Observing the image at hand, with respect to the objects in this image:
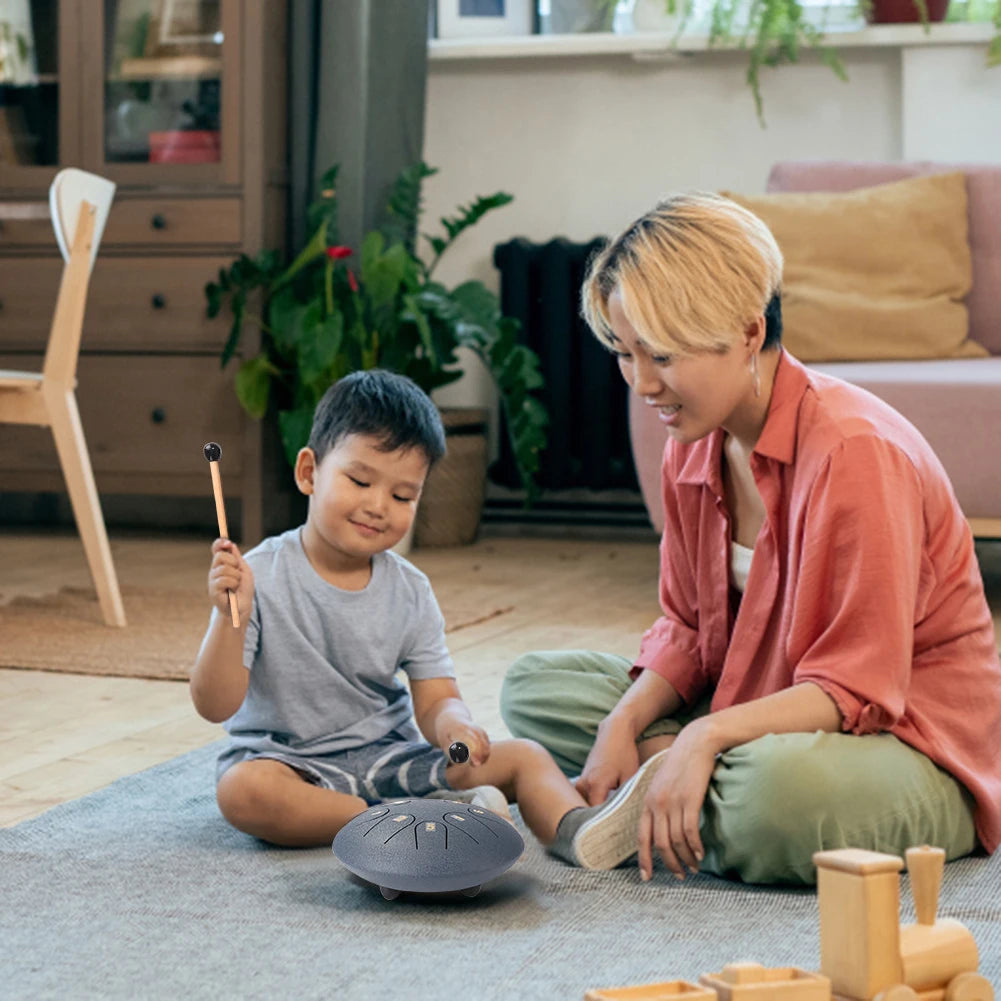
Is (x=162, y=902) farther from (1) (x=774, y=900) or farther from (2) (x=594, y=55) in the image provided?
(2) (x=594, y=55)

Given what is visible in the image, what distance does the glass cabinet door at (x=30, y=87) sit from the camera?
3.61 metres

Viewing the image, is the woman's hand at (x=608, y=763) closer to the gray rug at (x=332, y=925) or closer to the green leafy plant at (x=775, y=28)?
the gray rug at (x=332, y=925)

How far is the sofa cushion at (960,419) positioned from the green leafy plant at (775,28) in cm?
115

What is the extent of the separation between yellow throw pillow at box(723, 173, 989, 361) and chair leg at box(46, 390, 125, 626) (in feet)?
4.28

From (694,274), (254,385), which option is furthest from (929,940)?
(254,385)

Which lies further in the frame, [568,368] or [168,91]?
[568,368]

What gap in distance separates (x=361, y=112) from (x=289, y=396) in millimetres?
667

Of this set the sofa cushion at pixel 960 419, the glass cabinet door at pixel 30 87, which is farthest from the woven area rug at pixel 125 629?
the glass cabinet door at pixel 30 87

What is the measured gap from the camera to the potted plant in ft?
10.9

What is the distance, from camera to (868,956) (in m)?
0.84

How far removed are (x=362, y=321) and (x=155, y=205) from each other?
58 centimetres

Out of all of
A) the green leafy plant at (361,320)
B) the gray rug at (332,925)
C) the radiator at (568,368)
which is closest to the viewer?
the gray rug at (332,925)

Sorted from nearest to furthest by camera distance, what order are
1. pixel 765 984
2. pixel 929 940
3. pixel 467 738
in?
pixel 765 984 < pixel 929 940 < pixel 467 738

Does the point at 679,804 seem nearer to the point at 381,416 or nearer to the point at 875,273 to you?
the point at 381,416
